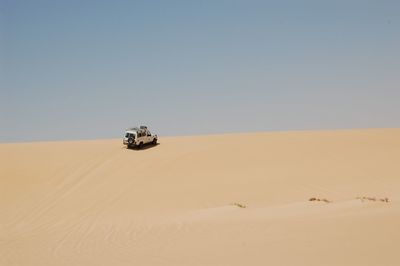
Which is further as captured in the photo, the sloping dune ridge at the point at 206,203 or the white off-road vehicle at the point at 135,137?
the white off-road vehicle at the point at 135,137

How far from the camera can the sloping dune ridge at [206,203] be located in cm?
958

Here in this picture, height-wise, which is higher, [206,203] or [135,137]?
[135,137]

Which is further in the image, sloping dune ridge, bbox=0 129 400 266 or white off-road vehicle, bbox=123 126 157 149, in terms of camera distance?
white off-road vehicle, bbox=123 126 157 149

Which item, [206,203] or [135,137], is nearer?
[206,203]

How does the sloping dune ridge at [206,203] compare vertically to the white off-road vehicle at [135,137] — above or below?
below

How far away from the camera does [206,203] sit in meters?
18.8

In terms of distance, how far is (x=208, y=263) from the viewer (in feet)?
28.9

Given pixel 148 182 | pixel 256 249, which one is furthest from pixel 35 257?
pixel 148 182

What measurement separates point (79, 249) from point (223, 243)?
3.89 m

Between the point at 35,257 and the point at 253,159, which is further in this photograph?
the point at 253,159

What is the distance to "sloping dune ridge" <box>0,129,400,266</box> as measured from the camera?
9578mm

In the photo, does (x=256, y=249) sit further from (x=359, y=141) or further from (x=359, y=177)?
(x=359, y=141)

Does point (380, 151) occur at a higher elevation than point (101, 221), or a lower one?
higher

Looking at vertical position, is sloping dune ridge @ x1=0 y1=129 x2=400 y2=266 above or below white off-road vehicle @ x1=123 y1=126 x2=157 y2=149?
below
